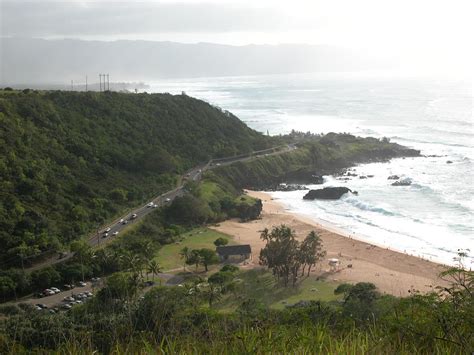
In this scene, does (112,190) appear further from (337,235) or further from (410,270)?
(410,270)

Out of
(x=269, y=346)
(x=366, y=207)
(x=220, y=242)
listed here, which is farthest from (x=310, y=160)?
(x=269, y=346)

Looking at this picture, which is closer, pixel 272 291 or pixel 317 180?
pixel 272 291

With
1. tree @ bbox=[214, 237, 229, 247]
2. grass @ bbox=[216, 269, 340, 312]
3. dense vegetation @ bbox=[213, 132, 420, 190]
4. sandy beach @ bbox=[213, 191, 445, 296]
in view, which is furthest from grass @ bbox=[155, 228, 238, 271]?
dense vegetation @ bbox=[213, 132, 420, 190]

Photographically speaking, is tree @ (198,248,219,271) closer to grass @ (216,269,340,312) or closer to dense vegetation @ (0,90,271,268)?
grass @ (216,269,340,312)

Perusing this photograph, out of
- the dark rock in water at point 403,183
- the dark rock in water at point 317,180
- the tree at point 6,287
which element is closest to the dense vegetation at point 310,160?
the dark rock in water at point 317,180

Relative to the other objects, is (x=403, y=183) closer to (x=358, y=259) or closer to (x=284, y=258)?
(x=358, y=259)

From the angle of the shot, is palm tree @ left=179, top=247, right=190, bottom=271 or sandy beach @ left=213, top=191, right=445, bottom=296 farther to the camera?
palm tree @ left=179, top=247, right=190, bottom=271

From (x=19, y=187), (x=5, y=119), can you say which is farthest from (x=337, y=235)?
(x=5, y=119)

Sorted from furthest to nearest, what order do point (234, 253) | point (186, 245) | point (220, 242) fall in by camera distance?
1. point (186, 245)
2. point (220, 242)
3. point (234, 253)
